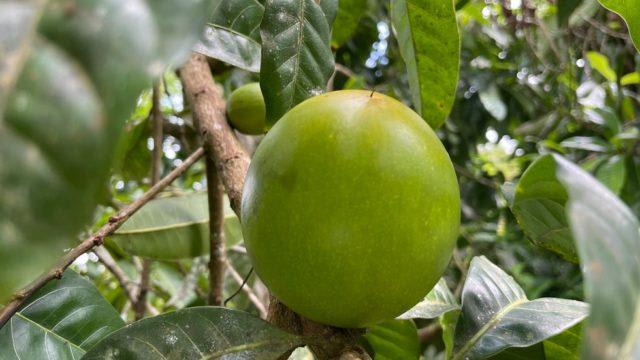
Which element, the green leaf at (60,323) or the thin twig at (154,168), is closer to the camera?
the green leaf at (60,323)

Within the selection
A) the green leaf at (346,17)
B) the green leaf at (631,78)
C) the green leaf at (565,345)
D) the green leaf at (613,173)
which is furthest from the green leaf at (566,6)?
the green leaf at (631,78)

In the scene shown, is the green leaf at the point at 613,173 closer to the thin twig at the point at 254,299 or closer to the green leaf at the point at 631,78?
the green leaf at the point at 631,78

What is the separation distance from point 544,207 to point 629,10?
274mm

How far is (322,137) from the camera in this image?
600mm

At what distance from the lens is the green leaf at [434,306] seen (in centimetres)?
85

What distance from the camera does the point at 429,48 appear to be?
0.91 meters

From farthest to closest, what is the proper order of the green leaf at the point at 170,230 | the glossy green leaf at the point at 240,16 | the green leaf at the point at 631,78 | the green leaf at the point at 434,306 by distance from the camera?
the green leaf at the point at 631,78 → the green leaf at the point at 170,230 → the glossy green leaf at the point at 240,16 → the green leaf at the point at 434,306

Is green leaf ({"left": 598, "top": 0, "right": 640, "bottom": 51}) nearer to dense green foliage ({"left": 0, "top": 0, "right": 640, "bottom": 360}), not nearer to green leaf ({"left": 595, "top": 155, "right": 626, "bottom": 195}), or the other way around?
dense green foliage ({"left": 0, "top": 0, "right": 640, "bottom": 360})

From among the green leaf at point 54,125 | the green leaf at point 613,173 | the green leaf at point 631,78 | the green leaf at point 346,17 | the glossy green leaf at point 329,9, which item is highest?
the green leaf at point 54,125

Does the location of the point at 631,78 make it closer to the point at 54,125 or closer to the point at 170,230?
the point at 170,230

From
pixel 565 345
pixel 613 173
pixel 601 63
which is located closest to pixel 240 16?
pixel 565 345

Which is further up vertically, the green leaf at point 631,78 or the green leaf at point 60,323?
the green leaf at point 60,323

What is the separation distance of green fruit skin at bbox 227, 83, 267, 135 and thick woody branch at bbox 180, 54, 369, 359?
2 cm

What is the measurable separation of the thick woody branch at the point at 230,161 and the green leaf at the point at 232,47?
0.14 metres
